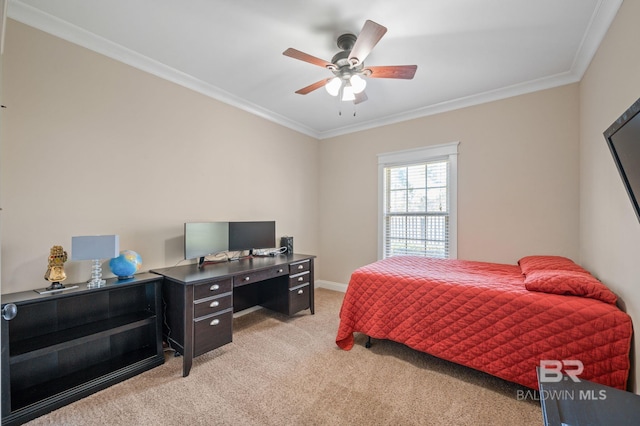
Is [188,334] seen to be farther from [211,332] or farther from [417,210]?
[417,210]

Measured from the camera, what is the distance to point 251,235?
332 centimetres

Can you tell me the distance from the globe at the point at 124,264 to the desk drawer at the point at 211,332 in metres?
0.70

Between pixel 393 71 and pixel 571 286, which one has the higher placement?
pixel 393 71

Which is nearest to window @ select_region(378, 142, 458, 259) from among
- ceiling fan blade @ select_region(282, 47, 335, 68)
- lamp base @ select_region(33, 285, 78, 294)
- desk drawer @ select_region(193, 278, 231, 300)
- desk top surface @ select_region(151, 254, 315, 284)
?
desk top surface @ select_region(151, 254, 315, 284)

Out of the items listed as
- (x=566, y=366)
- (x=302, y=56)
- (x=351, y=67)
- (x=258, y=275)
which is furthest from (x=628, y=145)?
(x=258, y=275)

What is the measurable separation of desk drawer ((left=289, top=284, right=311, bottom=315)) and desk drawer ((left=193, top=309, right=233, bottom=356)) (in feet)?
2.98

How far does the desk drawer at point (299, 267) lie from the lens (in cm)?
317

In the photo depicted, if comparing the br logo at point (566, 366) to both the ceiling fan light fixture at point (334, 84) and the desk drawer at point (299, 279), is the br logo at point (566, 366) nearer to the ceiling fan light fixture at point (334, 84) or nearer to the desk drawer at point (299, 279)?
the desk drawer at point (299, 279)

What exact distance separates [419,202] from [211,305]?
2.97 metres

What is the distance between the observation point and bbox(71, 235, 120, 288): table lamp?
1.91 meters

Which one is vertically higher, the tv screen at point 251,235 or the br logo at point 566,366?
the tv screen at point 251,235

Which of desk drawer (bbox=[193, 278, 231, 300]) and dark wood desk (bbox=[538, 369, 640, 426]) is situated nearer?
dark wood desk (bbox=[538, 369, 640, 426])

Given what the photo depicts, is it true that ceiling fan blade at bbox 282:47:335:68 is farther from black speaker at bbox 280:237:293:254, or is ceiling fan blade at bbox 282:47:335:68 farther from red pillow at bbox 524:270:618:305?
black speaker at bbox 280:237:293:254

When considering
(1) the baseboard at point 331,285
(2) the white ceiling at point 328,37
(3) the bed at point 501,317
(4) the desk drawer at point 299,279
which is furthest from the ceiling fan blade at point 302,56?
(1) the baseboard at point 331,285
